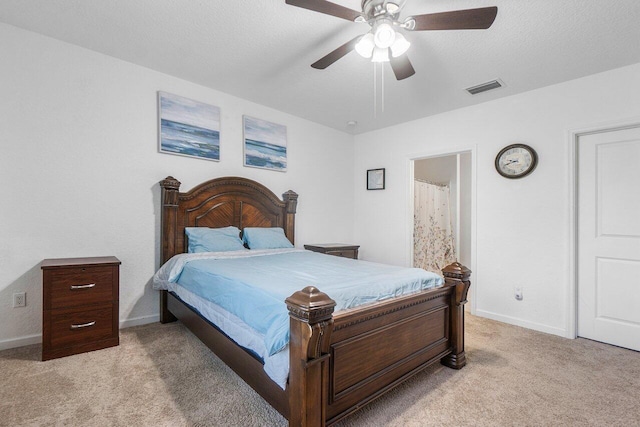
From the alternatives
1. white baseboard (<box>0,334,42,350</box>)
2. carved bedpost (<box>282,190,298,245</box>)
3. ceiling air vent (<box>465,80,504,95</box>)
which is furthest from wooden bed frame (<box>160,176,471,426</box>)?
ceiling air vent (<box>465,80,504,95</box>)

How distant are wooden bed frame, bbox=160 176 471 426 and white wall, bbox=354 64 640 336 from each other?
1.48 meters

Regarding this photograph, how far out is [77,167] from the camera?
2.65 m

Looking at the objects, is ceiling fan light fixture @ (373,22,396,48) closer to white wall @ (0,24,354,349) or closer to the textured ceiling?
the textured ceiling

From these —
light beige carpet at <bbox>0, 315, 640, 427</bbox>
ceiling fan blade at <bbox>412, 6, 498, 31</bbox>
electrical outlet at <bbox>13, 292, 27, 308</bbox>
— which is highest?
ceiling fan blade at <bbox>412, 6, 498, 31</bbox>

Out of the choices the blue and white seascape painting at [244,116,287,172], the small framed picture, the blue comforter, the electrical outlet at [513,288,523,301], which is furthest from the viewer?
the small framed picture

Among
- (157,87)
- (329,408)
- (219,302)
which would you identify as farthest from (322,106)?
(329,408)

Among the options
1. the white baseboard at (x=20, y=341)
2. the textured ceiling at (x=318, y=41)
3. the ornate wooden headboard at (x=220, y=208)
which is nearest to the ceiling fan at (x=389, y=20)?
the textured ceiling at (x=318, y=41)

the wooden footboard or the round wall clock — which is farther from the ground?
the round wall clock

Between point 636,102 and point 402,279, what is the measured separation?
2734mm

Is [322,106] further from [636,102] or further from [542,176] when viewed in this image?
[636,102]

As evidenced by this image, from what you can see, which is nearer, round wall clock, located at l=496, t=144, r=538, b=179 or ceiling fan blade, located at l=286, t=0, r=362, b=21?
ceiling fan blade, located at l=286, t=0, r=362, b=21

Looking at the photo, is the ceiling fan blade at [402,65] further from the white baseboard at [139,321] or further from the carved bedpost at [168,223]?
the white baseboard at [139,321]

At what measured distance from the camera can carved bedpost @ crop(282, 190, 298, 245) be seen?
4.03m

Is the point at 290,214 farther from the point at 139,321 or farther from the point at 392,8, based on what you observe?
the point at 392,8
